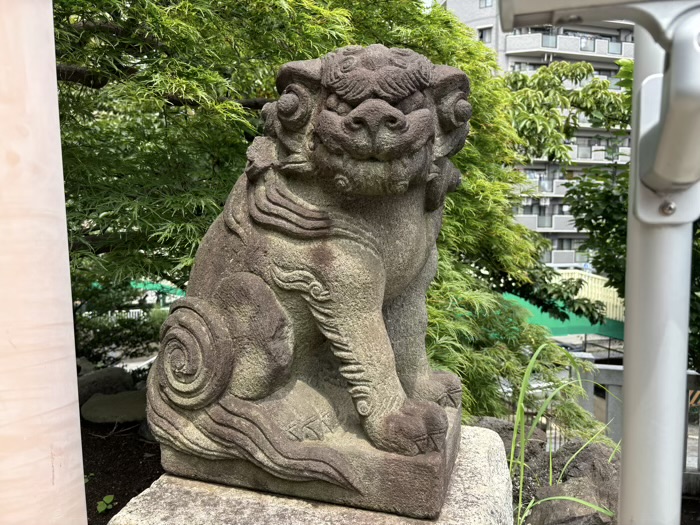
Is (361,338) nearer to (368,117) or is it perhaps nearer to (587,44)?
(368,117)

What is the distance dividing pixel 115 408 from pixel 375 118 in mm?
3699

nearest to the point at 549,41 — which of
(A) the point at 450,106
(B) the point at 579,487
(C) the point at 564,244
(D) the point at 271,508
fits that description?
(C) the point at 564,244

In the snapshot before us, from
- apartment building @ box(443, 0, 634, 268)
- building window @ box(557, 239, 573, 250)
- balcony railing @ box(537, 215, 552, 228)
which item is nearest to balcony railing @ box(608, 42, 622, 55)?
apartment building @ box(443, 0, 634, 268)

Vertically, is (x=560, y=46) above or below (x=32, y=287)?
above

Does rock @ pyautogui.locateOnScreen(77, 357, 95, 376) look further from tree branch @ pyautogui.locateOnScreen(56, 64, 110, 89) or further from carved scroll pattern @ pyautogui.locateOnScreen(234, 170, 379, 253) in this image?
carved scroll pattern @ pyautogui.locateOnScreen(234, 170, 379, 253)

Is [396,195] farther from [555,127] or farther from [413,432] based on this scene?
[555,127]

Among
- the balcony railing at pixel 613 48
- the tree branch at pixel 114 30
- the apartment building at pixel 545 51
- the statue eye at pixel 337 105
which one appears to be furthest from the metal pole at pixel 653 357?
the balcony railing at pixel 613 48

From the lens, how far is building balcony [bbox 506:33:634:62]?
514 inches

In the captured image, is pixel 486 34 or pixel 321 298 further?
pixel 486 34

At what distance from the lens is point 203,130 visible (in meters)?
3.66

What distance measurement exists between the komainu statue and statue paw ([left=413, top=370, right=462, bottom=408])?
228mm

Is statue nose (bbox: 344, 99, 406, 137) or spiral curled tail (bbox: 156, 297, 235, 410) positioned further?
spiral curled tail (bbox: 156, 297, 235, 410)

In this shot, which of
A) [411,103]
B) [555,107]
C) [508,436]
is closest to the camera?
[411,103]

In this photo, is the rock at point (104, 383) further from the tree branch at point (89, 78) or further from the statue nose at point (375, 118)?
the statue nose at point (375, 118)
